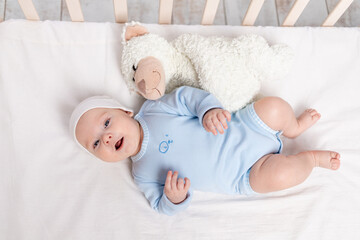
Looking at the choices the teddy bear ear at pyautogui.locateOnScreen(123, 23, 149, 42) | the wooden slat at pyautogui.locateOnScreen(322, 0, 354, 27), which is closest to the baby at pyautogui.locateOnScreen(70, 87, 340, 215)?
the teddy bear ear at pyautogui.locateOnScreen(123, 23, 149, 42)

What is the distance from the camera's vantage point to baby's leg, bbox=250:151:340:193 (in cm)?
99

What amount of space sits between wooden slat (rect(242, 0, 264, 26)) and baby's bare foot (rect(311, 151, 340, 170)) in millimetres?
486

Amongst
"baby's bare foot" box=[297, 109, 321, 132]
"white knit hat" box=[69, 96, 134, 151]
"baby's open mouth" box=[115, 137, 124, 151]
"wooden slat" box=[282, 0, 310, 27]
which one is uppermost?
"wooden slat" box=[282, 0, 310, 27]

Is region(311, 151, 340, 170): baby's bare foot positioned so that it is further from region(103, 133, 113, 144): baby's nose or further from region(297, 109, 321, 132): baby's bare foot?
region(103, 133, 113, 144): baby's nose

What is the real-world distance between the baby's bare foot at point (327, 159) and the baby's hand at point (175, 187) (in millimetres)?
372

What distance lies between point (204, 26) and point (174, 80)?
238 millimetres

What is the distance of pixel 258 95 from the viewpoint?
114cm

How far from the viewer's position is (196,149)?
1.04 metres

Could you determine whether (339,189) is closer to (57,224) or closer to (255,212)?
(255,212)

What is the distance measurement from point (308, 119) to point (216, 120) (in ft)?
1.09

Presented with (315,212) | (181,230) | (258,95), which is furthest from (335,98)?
(181,230)

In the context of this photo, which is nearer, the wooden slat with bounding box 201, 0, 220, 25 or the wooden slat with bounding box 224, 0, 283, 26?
the wooden slat with bounding box 201, 0, 220, 25

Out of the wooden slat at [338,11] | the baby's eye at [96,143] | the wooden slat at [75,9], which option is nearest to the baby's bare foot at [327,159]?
the wooden slat at [338,11]

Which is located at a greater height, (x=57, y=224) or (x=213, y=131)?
(x=213, y=131)
